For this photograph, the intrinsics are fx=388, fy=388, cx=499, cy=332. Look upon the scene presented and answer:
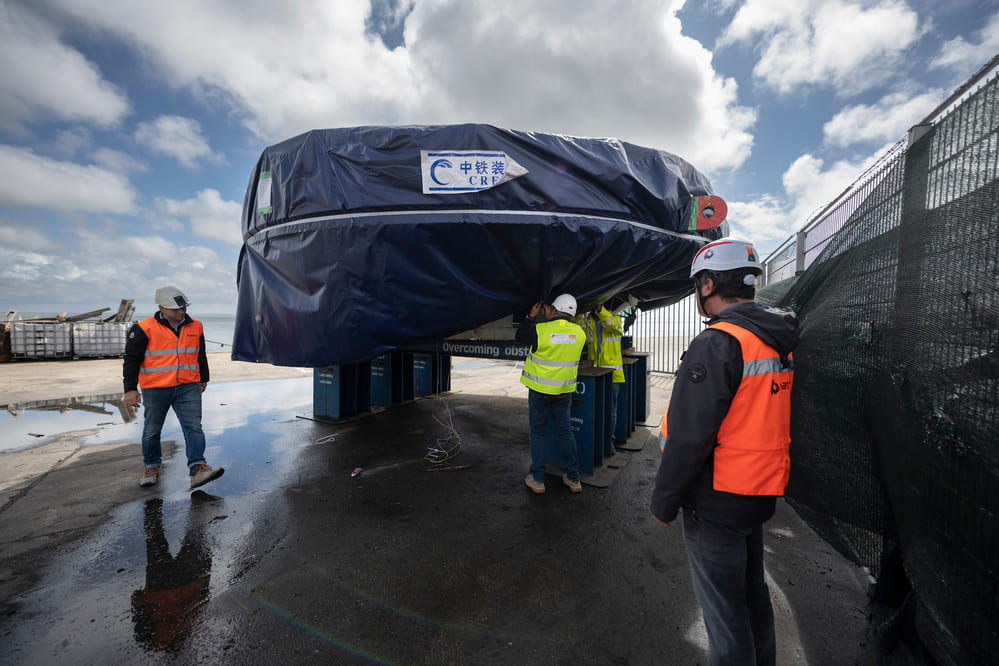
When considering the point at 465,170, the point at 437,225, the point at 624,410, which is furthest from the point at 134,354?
the point at 624,410

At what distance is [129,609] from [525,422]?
14.4 ft

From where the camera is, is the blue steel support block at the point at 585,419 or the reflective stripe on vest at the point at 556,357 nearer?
the reflective stripe on vest at the point at 556,357

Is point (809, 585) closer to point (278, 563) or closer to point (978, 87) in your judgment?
point (978, 87)

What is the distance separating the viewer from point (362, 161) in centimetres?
283

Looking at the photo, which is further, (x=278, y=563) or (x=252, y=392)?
(x=252, y=392)

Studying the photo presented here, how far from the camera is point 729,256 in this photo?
1.51m

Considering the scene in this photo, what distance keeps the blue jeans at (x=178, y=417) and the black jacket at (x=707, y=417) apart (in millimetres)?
4055

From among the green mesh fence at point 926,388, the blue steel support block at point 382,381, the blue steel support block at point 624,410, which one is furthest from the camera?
the blue steel support block at point 382,381

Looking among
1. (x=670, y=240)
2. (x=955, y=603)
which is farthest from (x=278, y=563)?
(x=670, y=240)

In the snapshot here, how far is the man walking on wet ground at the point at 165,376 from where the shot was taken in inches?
136

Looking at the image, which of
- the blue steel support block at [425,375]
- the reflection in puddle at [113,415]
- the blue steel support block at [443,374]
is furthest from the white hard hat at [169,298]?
the blue steel support block at [443,374]

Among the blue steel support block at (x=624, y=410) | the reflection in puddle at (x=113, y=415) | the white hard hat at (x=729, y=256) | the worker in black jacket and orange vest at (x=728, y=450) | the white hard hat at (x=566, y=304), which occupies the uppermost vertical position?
the white hard hat at (x=729, y=256)

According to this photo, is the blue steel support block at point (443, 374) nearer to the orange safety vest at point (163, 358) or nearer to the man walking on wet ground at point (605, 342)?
the man walking on wet ground at point (605, 342)

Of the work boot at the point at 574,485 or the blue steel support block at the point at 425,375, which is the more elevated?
the blue steel support block at the point at 425,375
